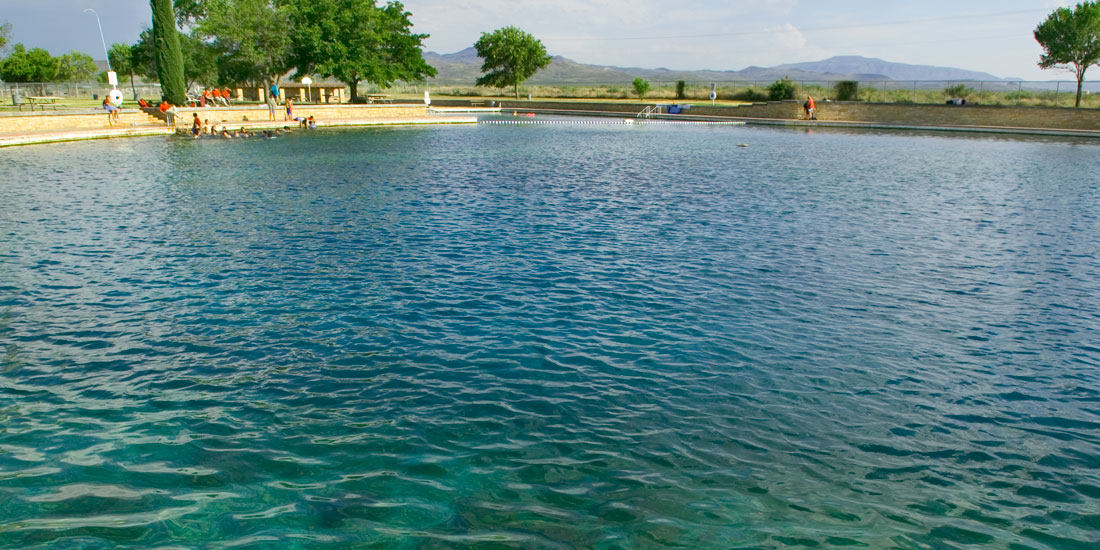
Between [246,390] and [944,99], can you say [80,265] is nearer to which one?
[246,390]

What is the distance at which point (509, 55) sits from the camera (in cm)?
8225

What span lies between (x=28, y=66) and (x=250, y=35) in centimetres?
4268

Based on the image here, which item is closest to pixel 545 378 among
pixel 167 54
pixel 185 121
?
pixel 185 121

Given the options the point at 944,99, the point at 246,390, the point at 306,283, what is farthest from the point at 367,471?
the point at 944,99

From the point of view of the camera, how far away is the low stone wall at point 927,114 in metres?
41.4

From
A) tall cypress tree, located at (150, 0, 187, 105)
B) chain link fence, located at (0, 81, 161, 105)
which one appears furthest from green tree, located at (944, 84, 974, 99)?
chain link fence, located at (0, 81, 161, 105)

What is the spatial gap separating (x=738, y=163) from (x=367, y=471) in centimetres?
2489

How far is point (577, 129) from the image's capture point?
47.6 metres

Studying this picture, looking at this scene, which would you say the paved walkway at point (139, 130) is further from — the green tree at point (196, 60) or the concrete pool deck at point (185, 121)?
the green tree at point (196, 60)

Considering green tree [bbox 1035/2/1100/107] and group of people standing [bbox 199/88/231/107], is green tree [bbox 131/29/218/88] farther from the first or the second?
green tree [bbox 1035/2/1100/107]

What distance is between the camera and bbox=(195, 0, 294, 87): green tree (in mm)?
54375

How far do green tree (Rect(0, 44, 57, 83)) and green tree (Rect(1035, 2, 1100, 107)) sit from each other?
96747 mm

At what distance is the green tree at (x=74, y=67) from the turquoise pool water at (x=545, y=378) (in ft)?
301

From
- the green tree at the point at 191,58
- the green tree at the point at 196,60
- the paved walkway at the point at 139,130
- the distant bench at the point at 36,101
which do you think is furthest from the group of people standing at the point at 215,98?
the green tree at the point at 196,60
